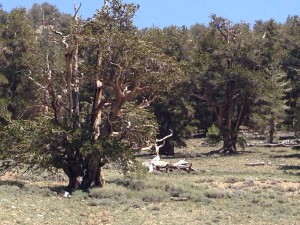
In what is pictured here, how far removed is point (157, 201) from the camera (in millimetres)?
21438

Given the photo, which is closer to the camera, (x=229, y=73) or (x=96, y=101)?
(x=96, y=101)

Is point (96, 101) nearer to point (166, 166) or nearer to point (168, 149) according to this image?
point (166, 166)

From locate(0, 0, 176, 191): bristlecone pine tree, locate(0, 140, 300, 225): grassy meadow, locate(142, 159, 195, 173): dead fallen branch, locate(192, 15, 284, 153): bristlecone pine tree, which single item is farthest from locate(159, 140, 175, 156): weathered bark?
locate(0, 0, 176, 191): bristlecone pine tree

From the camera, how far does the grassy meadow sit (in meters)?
17.4

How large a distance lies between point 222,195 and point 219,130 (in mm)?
23855

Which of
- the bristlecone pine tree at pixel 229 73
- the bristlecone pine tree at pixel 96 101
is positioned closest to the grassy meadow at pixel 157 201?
the bristlecone pine tree at pixel 96 101

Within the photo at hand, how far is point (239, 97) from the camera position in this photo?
46906 mm

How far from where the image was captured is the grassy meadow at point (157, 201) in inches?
684

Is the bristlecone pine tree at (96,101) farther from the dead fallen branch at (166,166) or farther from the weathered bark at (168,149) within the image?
the weathered bark at (168,149)

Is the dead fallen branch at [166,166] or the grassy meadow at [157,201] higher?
the dead fallen branch at [166,166]

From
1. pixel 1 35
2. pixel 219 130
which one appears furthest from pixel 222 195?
pixel 1 35

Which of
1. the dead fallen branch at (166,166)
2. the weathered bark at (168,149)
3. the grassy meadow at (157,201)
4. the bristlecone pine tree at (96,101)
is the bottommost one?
the grassy meadow at (157,201)

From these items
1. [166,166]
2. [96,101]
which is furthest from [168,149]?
[96,101]

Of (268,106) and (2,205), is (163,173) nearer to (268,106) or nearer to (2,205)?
(2,205)
